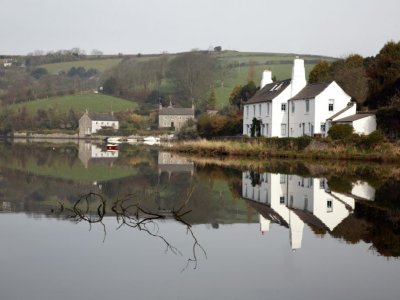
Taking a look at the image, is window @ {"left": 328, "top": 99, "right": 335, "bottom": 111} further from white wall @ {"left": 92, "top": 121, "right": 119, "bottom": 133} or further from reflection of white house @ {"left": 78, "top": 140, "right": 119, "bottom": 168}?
white wall @ {"left": 92, "top": 121, "right": 119, "bottom": 133}

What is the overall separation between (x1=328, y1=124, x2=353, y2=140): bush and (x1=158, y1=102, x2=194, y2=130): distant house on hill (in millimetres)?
72436

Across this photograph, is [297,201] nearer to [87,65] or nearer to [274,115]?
[274,115]

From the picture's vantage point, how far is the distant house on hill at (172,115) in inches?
4574

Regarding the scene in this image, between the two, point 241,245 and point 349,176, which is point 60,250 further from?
point 349,176

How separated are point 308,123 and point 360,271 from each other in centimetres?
4091

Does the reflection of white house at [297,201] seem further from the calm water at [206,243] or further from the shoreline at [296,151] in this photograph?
the shoreline at [296,151]

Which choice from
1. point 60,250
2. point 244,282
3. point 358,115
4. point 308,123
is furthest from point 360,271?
point 308,123

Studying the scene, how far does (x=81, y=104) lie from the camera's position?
12594cm

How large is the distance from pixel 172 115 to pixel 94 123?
14.9 m

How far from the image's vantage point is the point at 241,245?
42.2 feet

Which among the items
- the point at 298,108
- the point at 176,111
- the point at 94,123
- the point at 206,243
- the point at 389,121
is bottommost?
the point at 206,243

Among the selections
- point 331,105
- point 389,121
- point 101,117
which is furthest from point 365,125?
point 101,117

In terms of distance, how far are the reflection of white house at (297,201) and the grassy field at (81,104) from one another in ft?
320

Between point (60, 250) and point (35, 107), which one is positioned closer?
point (60, 250)
